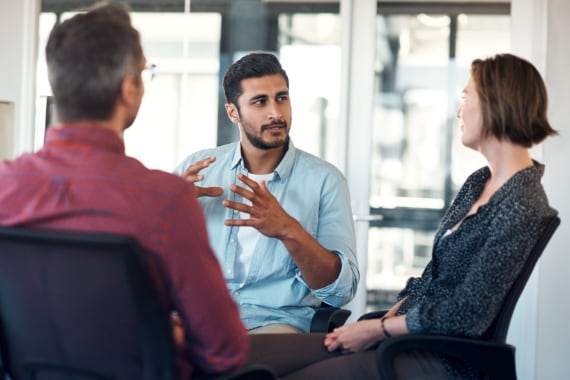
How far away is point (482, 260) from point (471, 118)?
1.42ft

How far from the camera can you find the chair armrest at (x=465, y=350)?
6.70 ft

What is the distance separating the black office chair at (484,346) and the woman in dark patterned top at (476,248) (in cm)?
3

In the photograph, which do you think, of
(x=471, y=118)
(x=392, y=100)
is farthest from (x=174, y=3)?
(x=471, y=118)

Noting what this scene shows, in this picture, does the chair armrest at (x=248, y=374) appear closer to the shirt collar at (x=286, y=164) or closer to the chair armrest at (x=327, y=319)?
the chair armrest at (x=327, y=319)

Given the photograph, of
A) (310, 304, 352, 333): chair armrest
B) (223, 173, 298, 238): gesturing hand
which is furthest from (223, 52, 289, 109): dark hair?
(310, 304, 352, 333): chair armrest

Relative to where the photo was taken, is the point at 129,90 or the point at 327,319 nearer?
the point at 129,90

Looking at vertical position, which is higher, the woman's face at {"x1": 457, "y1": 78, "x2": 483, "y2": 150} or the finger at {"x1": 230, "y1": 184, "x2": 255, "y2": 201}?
the woman's face at {"x1": 457, "y1": 78, "x2": 483, "y2": 150}

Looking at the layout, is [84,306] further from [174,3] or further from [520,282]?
[174,3]

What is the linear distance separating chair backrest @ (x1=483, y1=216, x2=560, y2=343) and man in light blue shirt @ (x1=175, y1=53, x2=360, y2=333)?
0.65 meters

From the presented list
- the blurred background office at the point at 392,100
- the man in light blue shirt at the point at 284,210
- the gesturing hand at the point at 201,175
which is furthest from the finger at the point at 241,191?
the blurred background office at the point at 392,100

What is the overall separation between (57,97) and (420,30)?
8.76ft

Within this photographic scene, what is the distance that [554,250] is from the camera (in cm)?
379

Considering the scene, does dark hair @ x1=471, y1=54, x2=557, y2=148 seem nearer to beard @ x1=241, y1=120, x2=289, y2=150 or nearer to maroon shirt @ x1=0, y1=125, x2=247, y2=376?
beard @ x1=241, y1=120, x2=289, y2=150

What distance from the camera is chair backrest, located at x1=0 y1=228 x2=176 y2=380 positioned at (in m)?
1.42
